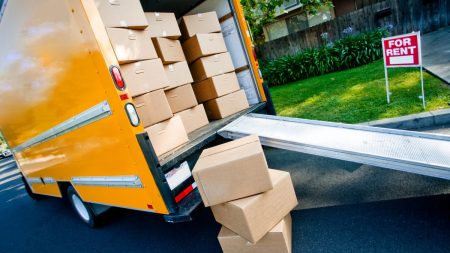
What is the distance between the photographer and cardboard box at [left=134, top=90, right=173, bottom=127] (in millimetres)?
2607

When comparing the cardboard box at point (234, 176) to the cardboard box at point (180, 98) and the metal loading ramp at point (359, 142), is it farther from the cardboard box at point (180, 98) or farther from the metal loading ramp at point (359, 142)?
the cardboard box at point (180, 98)

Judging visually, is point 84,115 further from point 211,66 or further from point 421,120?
point 421,120

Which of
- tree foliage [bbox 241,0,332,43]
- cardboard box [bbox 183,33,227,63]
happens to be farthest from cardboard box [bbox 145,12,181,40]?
tree foliage [bbox 241,0,332,43]

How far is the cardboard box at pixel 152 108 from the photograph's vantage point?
103 inches

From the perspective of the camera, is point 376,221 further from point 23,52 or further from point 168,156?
point 23,52

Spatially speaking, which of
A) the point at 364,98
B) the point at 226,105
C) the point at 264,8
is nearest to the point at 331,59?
the point at 264,8

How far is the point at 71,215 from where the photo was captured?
4.77 metres

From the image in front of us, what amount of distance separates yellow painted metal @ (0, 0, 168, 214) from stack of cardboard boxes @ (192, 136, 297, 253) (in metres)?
0.53

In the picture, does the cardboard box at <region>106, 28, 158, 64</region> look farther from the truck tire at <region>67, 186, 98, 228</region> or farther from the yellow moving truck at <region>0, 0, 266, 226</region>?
the truck tire at <region>67, 186, 98, 228</region>

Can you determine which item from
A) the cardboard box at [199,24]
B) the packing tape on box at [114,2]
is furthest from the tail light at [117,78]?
the cardboard box at [199,24]

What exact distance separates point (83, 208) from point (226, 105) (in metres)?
2.48

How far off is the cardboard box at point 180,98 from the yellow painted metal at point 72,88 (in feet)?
3.54

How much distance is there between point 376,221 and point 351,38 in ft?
26.0

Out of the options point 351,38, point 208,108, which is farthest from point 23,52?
point 351,38
